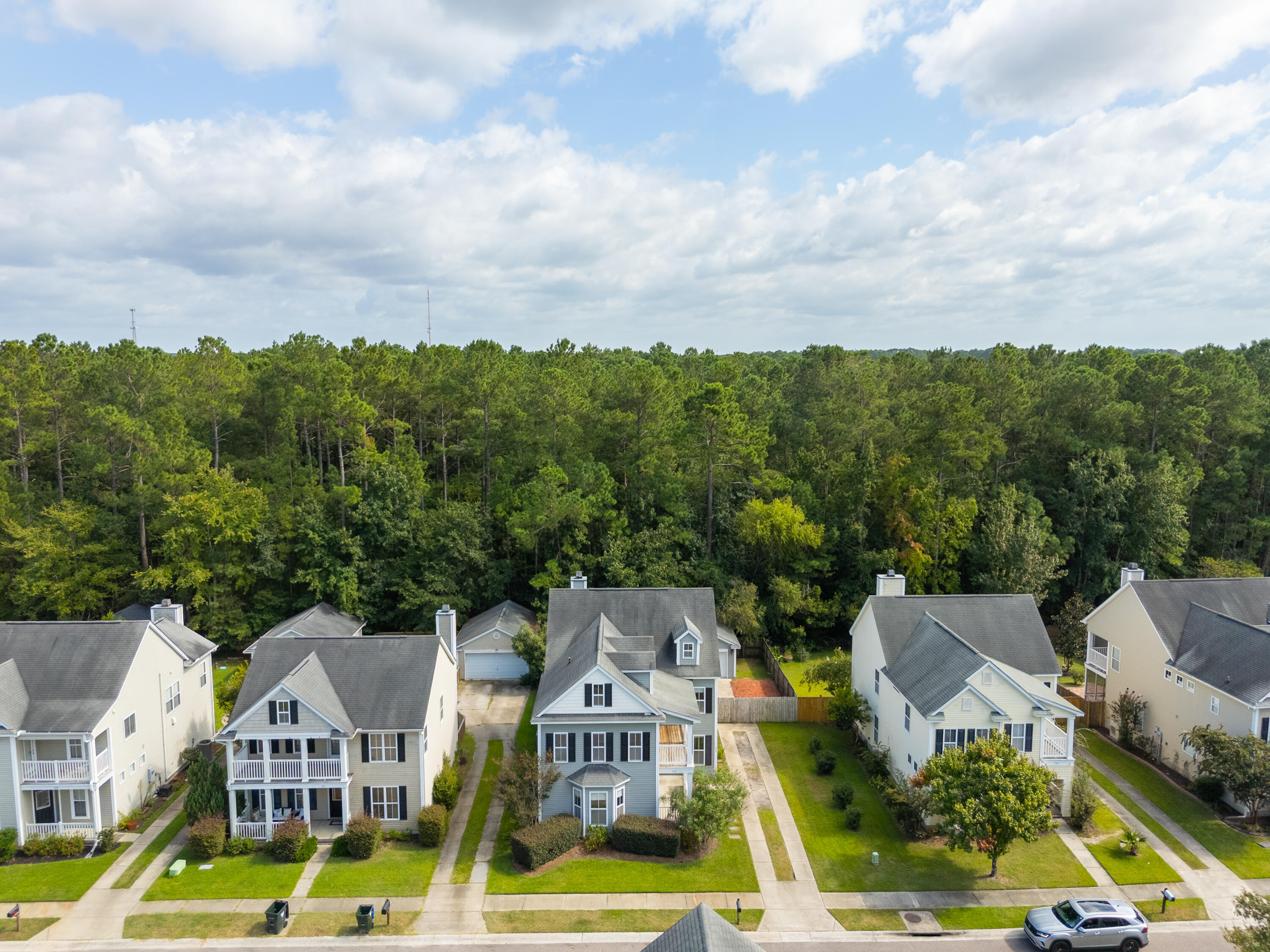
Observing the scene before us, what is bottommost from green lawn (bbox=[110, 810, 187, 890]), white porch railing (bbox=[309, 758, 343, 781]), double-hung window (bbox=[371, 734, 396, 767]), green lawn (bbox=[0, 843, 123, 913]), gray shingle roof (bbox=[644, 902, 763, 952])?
green lawn (bbox=[110, 810, 187, 890])

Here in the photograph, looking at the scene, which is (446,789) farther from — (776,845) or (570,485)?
(570,485)

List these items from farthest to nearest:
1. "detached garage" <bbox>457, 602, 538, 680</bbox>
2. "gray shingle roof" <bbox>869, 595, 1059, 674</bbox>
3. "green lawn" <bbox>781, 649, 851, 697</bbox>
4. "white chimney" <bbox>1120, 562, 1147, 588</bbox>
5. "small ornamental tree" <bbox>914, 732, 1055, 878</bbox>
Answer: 1. "detached garage" <bbox>457, 602, 538, 680</bbox>
2. "green lawn" <bbox>781, 649, 851, 697</bbox>
3. "white chimney" <bbox>1120, 562, 1147, 588</bbox>
4. "gray shingle roof" <bbox>869, 595, 1059, 674</bbox>
5. "small ornamental tree" <bbox>914, 732, 1055, 878</bbox>

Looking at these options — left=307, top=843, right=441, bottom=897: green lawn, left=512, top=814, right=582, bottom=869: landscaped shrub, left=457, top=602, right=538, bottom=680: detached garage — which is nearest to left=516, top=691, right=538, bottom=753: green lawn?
left=457, top=602, right=538, bottom=680: detached garage

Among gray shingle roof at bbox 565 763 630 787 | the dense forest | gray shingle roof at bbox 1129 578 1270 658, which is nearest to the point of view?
gray shingle roof at bbox 565 763 630 787

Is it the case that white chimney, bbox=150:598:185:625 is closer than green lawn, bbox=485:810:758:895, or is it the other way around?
green lawn, bbox=485:810:758:895

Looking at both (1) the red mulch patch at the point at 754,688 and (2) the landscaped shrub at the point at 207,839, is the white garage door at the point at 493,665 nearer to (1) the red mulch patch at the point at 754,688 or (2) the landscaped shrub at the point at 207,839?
(1) the red mulch patch at the point at 754,688

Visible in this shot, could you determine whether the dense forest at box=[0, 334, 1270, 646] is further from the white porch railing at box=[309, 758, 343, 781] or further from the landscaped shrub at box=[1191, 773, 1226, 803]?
the white porch railing at box=[309, 758, 343, 781]

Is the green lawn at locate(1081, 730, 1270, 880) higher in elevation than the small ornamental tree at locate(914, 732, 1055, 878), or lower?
lower
